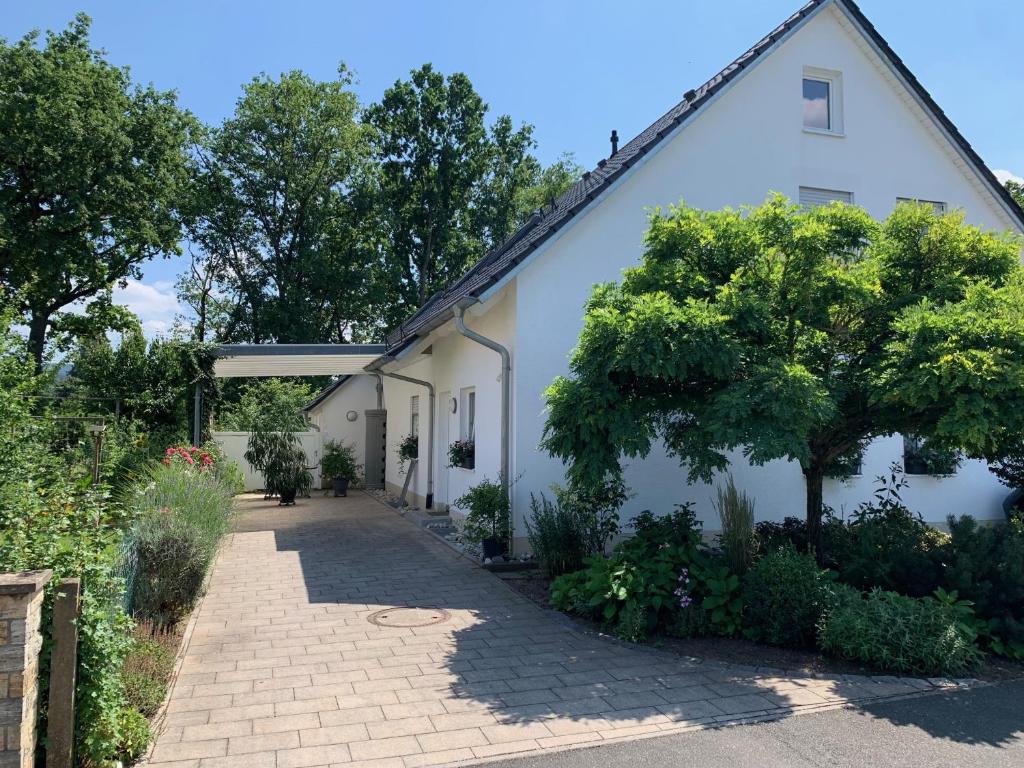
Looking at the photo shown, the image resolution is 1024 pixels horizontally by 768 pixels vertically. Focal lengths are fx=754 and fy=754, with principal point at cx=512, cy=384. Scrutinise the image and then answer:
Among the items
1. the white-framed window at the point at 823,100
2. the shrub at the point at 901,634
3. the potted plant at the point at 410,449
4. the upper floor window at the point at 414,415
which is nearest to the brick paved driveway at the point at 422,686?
the shrub at the point at 901,634

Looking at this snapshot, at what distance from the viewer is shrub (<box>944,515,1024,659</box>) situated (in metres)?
6.35

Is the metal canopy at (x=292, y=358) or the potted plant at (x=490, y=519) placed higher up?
the metal canopy at (x=292, y=358)

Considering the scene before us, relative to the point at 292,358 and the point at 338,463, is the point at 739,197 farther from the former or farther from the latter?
the point at 338,463

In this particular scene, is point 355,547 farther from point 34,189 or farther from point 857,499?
point 34,189

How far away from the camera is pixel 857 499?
1174cm

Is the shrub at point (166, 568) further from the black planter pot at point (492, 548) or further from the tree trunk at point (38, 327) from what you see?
the tree trunk at point (38, 327)

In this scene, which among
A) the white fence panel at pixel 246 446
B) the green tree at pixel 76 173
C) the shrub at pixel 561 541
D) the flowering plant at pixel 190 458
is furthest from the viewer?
the green tree at pixel 76 173

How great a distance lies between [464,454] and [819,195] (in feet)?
23.0

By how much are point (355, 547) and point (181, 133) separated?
20.3 metres

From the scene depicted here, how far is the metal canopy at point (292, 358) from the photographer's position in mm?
15141

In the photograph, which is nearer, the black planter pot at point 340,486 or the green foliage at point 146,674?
the green foliage at point 146,674

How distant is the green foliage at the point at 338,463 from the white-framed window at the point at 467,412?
8340 millimetres

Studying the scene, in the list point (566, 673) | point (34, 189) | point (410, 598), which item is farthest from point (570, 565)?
point (34, 189)

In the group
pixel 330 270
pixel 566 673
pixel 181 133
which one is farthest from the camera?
pixel 330 270
